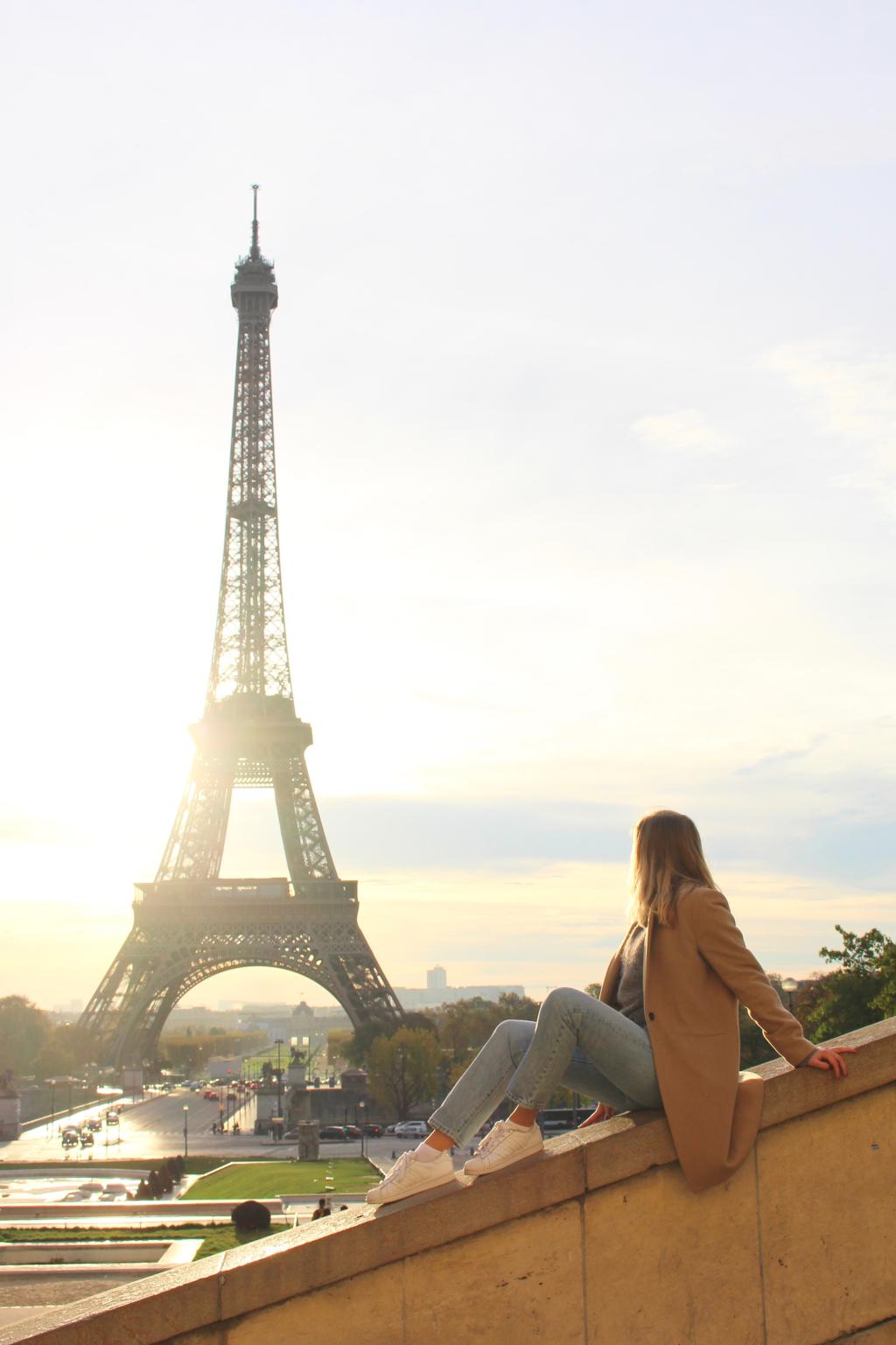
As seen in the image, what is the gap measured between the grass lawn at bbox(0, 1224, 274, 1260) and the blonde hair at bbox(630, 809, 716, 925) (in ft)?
58.7

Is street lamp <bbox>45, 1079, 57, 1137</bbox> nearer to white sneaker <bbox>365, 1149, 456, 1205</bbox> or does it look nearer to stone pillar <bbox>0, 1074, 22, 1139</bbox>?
stone pillar <bbox>0, 1074, 22, 1139</bbox>

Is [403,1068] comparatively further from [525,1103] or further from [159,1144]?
[525,1103]

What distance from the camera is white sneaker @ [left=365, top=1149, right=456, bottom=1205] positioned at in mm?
5723

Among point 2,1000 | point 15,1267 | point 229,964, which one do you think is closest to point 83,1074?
point 229,964

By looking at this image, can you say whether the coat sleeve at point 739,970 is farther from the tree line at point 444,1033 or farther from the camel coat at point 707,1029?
the tree line at point 444,1033

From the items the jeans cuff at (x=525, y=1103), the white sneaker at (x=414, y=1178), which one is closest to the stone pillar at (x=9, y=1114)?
the white sneaker at (x=414, y=1178)

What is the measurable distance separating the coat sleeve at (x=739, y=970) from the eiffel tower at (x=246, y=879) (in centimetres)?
5837

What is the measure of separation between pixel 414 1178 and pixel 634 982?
4.18ft

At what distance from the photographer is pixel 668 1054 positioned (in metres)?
5.68

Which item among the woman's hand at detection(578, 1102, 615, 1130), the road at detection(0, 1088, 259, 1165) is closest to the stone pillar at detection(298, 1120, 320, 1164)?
the road at detection(0, 1088, 259, 1165)

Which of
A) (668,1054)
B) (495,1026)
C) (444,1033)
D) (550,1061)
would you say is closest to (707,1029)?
(668,1054)

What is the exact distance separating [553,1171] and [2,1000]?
396 ft

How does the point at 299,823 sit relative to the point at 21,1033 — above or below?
above

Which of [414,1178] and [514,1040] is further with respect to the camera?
[514,1040]
